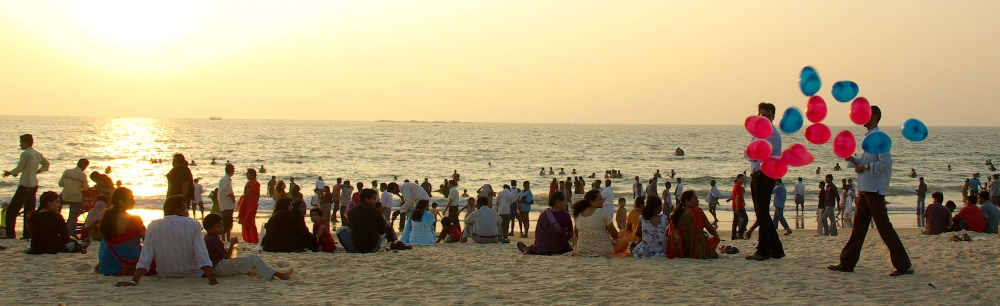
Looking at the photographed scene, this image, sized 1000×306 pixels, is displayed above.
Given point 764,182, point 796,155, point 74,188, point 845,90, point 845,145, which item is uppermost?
point 845,90

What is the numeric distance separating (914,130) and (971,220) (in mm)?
5699

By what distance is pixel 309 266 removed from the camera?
8992 millimetres

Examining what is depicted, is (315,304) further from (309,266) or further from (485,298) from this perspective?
(309,266)

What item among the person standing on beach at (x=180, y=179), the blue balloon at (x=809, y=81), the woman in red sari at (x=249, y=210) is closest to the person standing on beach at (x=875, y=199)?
the blue balloon at (x=809, y=81)

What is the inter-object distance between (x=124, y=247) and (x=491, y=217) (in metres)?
5.95

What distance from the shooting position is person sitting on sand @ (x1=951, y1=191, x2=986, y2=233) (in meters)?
12.5

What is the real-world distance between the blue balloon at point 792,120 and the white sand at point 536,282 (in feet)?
4.85

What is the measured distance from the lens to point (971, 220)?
12.5m

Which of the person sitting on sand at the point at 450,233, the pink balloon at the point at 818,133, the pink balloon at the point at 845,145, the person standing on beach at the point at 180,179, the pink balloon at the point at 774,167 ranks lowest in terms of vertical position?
the person sitting on sand at the point at 450,233

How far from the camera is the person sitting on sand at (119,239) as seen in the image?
802 centimetres

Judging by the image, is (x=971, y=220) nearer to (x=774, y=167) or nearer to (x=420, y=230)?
(x=774, y=167)

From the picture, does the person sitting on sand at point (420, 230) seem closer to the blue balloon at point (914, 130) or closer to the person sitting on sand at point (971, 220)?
the blue balloon at point (914, 130)

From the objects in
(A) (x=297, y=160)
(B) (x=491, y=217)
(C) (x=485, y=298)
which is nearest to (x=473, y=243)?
(B) (x=491, y=217)

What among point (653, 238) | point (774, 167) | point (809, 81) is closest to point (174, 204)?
point (653, 238)
